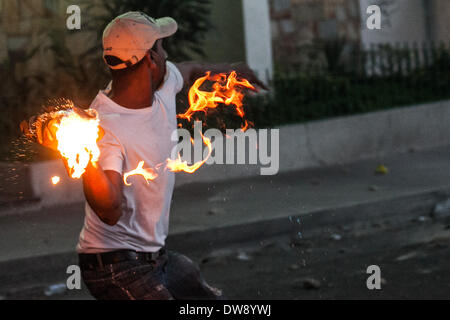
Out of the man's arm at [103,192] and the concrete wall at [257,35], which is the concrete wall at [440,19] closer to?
the concrete wall at [257,35]

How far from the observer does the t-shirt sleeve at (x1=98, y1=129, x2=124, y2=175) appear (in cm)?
324

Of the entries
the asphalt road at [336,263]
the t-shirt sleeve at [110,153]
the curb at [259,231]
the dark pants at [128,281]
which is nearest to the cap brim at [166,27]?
the t-shirt sleeve at [110,153]

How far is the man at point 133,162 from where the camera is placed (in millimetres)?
3400

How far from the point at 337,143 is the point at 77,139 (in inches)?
330

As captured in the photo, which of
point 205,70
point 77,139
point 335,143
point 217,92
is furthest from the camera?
point 335,143

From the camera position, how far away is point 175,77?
13.2ft

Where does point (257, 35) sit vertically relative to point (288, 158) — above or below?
above

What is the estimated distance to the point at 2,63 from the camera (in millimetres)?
9938

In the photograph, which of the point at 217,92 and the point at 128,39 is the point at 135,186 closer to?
the point at 128,39
